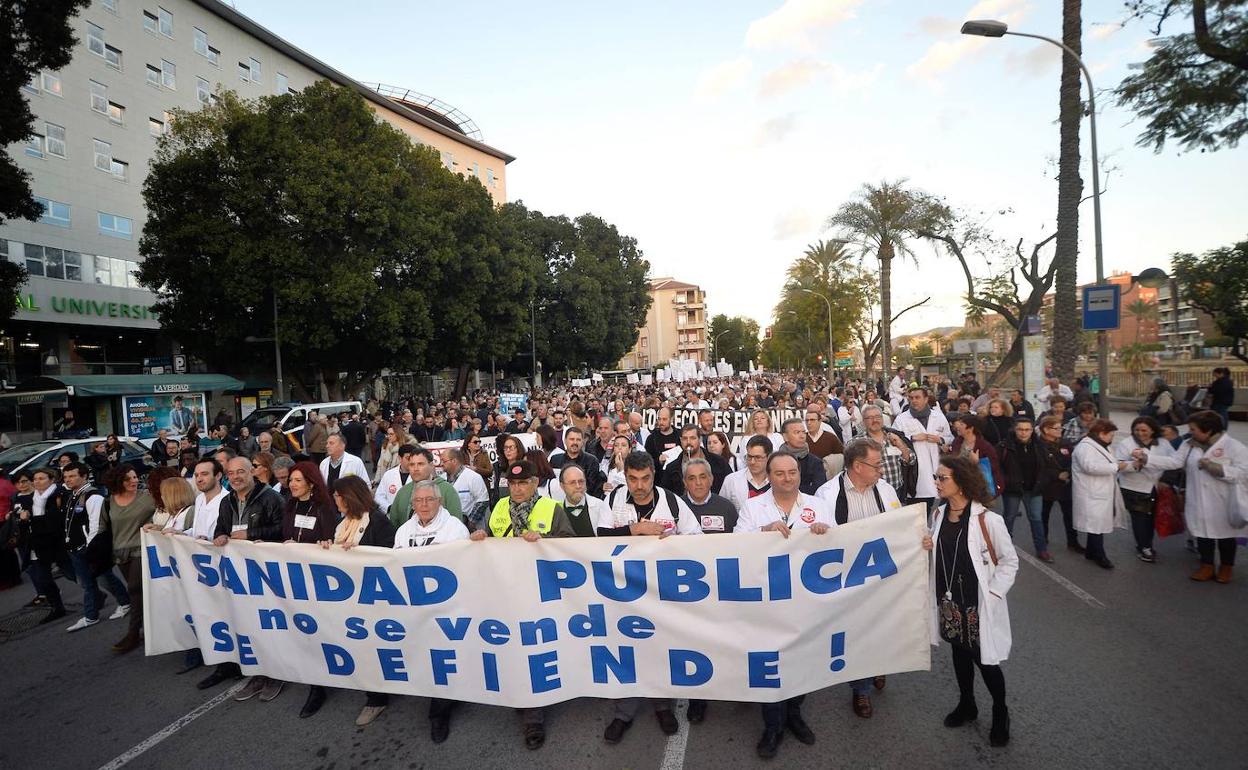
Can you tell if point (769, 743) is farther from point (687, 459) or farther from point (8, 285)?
point (8, 285)

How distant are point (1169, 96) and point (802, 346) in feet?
182

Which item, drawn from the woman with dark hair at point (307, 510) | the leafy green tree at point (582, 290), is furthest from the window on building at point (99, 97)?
the woman with dark hair at point (307, 510)

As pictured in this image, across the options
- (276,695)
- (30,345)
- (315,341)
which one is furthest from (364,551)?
(30,345)

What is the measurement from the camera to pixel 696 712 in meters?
4.03

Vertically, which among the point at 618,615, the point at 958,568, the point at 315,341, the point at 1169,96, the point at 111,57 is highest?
the point at 111,57

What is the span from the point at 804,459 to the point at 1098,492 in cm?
321

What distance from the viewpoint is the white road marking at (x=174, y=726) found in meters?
3.93

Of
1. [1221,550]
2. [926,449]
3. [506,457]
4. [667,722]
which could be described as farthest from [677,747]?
[1221,550]

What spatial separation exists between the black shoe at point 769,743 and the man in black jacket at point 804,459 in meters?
2.24

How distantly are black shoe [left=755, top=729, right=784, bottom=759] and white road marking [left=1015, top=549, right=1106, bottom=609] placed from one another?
143 inches

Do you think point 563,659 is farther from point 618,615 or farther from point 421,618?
point 421,618

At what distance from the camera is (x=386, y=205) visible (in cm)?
2442

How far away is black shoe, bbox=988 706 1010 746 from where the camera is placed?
3543 millimetres

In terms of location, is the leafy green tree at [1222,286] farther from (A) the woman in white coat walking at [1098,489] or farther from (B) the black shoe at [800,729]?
(B) the black shoe at [800,729]
